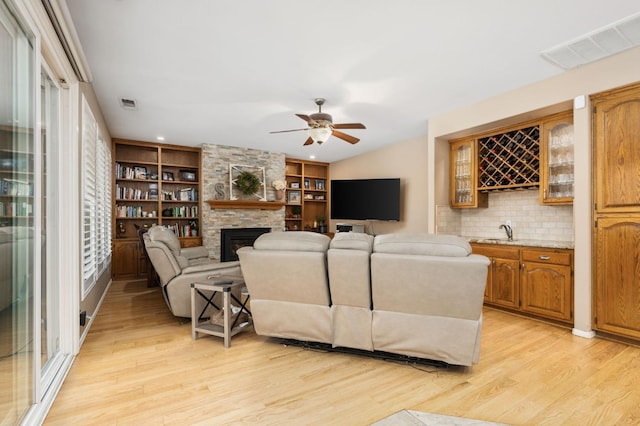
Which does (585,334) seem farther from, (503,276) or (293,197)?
(293,197)

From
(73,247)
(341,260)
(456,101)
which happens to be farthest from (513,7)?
(73,247)

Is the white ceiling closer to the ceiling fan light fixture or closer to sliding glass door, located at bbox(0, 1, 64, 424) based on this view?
the ceiling fan light fixture

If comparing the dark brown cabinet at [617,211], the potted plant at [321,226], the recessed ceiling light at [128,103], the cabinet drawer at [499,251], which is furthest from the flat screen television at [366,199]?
the recessed ceiling light at [128,103]

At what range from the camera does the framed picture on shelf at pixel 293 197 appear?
312 inches

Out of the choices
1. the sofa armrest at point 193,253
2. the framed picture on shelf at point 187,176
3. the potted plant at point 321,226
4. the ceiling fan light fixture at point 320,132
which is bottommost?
the sofa armrest at point 193,253

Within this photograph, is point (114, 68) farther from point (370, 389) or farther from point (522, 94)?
point (522, 94)

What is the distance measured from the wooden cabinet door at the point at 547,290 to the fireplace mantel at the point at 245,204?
4669 millimetres

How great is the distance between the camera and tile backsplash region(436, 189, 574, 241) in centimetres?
402

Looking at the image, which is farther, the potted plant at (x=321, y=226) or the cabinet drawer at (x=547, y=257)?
the potted plant at (x=321, y=226)

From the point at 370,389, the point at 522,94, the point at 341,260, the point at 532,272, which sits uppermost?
the point at 522,94

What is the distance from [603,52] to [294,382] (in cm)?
375

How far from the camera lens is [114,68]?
10.5 feet

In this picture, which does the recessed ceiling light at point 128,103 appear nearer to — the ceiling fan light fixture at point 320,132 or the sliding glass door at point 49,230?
the sliding glass door at point 49,230

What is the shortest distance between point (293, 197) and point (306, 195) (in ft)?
1.36
